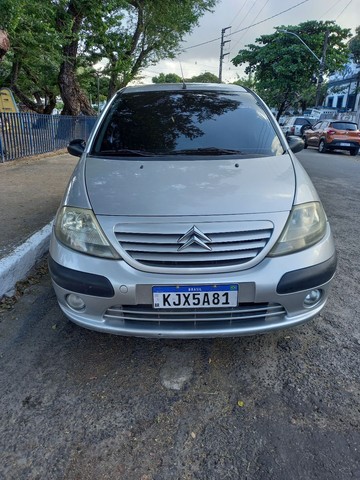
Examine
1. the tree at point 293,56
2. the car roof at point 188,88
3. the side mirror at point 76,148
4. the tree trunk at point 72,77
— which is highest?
the tree at point 293,56

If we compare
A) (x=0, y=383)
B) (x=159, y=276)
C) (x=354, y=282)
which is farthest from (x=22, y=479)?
(x=354, y=282)

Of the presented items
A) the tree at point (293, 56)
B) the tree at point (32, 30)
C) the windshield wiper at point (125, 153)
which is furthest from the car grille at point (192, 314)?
the tree at point (293, 56)

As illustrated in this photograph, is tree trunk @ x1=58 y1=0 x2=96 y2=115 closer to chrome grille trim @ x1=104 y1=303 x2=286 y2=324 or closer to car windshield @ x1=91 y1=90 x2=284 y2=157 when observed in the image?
car windshield @ x1=91 y1=90 x2=284 y2=157

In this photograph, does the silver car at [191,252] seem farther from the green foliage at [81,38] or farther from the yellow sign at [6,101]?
the yellow sign at [6,101]

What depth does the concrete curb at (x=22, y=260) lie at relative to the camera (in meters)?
2.91

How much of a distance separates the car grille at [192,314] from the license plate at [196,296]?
4cm

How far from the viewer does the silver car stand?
1.95m

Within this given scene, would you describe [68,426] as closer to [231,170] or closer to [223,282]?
[223,282]

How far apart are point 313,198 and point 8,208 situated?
3914 millimetres

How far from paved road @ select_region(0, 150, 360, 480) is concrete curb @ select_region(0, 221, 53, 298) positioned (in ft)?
0.96

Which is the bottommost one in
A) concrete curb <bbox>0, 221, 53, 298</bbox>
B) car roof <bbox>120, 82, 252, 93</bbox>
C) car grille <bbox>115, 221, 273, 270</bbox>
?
concrete curb <bbox>0, 221, 53, 298</bbox>

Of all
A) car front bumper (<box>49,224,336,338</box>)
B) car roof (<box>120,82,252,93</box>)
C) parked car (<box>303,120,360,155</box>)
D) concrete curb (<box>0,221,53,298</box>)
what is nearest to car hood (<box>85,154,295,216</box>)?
car front bumper (<box>49,224,336,338</box>)

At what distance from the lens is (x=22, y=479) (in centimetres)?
153

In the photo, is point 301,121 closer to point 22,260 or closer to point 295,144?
point 295,144
